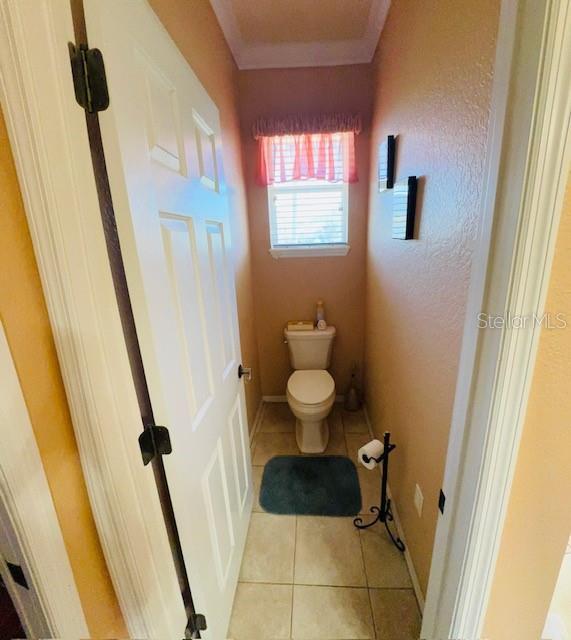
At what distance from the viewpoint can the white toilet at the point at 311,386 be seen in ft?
6.45

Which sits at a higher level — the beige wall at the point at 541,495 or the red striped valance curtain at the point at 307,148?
the red striped valance curtain at the point at 307,148

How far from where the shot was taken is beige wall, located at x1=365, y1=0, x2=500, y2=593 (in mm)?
813

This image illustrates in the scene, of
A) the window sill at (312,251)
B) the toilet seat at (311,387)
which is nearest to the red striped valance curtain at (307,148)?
the window sill at (312,251)

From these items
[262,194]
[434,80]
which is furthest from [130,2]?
[262,194]

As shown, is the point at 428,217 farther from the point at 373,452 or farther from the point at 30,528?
the point at 30,528

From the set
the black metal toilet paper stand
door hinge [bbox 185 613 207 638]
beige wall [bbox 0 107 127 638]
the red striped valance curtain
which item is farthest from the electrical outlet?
the red striped valance curtain

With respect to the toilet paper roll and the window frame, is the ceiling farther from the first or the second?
the toilet paper roll

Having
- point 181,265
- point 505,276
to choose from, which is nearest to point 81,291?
point 181,265

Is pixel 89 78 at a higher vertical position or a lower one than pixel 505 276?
higher

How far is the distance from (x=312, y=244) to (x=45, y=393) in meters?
2.07

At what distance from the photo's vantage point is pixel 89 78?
0.54 meters

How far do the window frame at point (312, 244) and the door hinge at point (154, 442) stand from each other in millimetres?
1804

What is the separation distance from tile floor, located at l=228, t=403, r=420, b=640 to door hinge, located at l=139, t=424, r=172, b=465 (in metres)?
1.02

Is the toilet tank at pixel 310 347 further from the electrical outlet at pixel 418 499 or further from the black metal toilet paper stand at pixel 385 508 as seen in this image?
the electrical outlet at pixel 418 499
